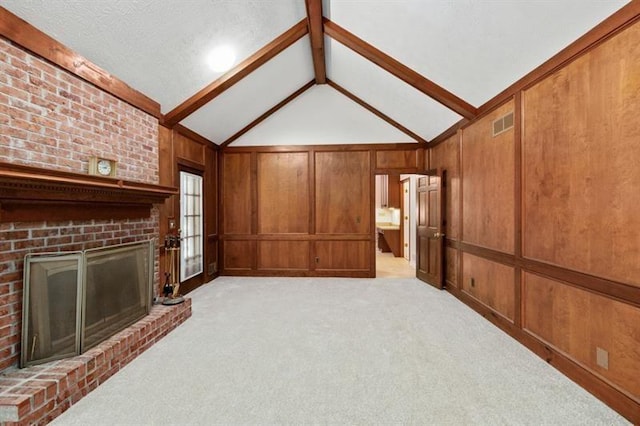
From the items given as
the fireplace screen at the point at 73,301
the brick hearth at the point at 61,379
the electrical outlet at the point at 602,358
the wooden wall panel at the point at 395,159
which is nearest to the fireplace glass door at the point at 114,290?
the fireplace screen at the point at 73,301

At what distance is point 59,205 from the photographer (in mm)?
2295

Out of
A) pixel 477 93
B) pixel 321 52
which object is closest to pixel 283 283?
pixel 321 52

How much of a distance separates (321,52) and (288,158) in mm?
2029

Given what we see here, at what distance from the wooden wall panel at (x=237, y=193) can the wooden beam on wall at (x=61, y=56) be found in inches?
94.1

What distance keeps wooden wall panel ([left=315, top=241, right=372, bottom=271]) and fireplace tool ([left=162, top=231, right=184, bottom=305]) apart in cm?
251

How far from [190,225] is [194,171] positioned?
34.3 inches

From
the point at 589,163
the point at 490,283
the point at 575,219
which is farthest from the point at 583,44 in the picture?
the point at 490,283

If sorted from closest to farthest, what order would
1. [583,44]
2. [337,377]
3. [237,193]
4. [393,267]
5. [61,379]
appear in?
[61,379], [583,44], [337,377], [237,193], [393,267]

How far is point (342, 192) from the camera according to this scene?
220 inches

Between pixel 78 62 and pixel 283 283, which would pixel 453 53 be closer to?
pixel 78 62

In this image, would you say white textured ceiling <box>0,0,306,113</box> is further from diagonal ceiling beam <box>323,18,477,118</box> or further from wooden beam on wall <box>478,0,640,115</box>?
wooden beam on wall <box>478,0,640,115</box>

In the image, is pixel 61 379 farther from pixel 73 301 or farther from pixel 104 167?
pixel 104 167

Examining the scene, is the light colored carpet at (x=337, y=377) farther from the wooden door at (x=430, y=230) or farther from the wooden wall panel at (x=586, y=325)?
the wooden door at (x=430, y=230)

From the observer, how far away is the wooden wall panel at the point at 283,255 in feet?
18.6
